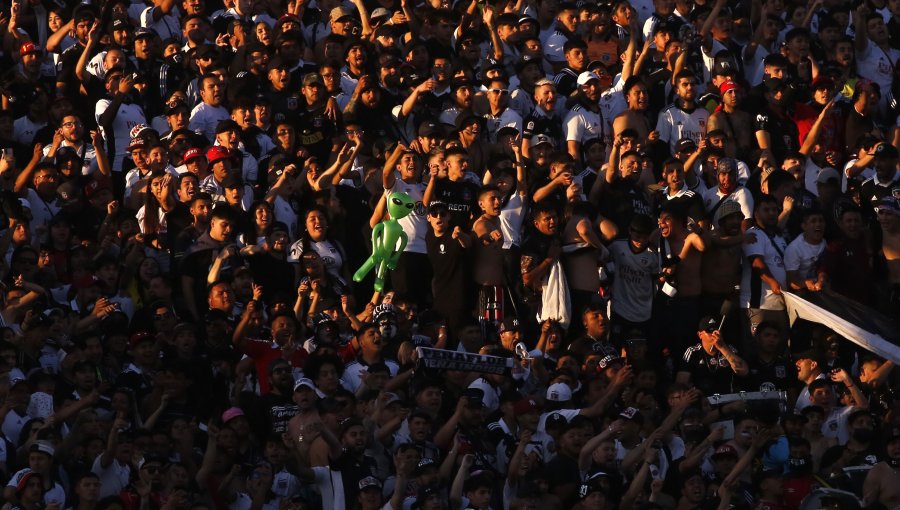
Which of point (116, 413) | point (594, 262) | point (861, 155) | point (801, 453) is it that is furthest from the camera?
point (861, 155)

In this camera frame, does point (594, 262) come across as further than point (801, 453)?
Yes

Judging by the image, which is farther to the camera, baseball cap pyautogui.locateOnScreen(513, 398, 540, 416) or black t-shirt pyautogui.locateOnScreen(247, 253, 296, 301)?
black t-shirt pyautogui.locateOnScreen(247, 253, 296, 301)

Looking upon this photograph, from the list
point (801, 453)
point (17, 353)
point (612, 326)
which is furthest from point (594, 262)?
point (17, 353)

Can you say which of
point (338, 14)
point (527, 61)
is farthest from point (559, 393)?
point (338, 14)

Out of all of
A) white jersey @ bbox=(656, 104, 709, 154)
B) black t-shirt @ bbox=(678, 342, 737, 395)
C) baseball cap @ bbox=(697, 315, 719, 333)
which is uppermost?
white jersey @ bbox=(656, 104, 709, 154)

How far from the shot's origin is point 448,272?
2153 centimetres

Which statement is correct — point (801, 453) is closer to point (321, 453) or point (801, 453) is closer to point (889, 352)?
point (889, 352)

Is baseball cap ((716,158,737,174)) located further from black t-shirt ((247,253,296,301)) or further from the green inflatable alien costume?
black t-shirt ((247,253,296,301))

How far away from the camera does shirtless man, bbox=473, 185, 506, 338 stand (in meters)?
21.6

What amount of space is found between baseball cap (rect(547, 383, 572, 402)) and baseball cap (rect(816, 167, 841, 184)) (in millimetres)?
4556

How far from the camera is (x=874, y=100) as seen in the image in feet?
81.4

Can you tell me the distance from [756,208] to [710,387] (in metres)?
2.16

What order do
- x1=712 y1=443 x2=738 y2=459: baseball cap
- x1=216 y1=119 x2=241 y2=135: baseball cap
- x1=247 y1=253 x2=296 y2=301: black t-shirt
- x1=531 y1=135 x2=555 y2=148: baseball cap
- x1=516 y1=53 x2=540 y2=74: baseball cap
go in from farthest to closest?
x1=516 y1=53 x2=540 y2=74: baseball cap, x1=531 y1=135 x2=555 y2=148: baseball cap, x1=216 y1=119 x2=241 y2=135: baseball cap, x1=247 y1=253 x2=296 y2=301: black t-shirt, x1=712 y1=443 x2=738 y2=459: baseball cap

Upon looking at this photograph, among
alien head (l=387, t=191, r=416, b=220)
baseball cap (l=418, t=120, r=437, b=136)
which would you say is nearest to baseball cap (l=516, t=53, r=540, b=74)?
baseball cap (l=418, t=120, r=437, b=136)
